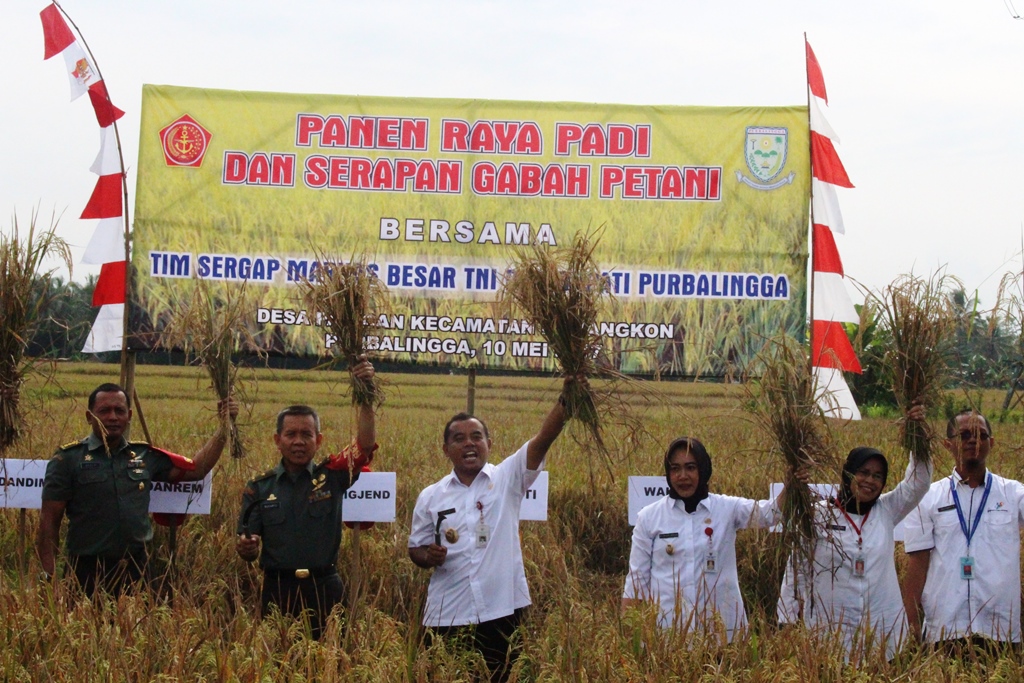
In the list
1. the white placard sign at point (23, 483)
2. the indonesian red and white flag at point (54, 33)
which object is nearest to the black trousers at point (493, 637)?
the white placard sign at point (23, 483)

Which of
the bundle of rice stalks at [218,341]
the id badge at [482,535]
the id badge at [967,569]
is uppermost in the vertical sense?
the bundle of rice stalks at [218,341]

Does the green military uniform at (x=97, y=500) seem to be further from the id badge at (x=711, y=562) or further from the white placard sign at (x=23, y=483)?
the id badge at (x=711, y=562)

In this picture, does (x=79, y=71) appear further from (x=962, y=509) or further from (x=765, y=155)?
(x=962, y=509)

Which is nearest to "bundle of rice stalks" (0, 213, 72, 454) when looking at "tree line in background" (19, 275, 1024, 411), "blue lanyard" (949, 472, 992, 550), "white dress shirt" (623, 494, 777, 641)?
"tree line in background" (19, 275, 1024, 411)

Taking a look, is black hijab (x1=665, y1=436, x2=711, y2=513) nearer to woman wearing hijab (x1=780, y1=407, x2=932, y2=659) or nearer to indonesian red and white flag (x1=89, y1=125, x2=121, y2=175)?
woman wearing hijab (x1=780, y1=407, x2=932, y2=659)

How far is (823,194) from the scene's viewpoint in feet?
23.4

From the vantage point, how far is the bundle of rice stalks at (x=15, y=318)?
5.03 metres

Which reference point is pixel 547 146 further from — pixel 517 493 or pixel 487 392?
pixel 517 493

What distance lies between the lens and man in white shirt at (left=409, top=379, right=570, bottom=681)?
4289 millimetres

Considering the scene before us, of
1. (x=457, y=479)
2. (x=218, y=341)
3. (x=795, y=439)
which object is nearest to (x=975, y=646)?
(x=795, y=439)

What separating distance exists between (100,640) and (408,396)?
367 centimetres

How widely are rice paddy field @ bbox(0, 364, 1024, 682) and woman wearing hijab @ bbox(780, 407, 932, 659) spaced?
0.18 m

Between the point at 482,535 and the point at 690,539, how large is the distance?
0.86 m

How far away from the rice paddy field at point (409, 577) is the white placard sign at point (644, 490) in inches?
9.0
